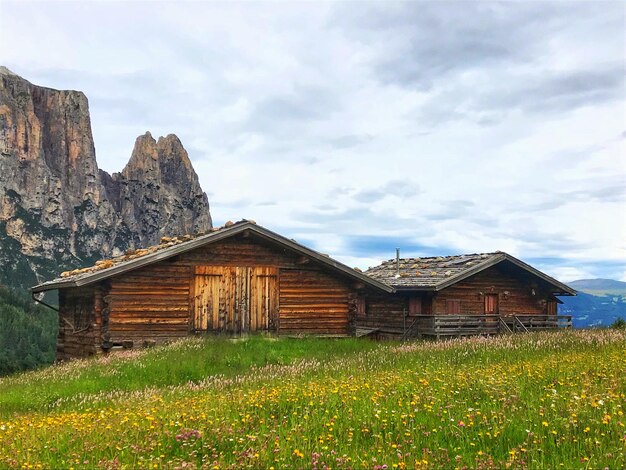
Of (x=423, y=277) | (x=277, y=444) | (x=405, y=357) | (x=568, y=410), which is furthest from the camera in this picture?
(x=423, y=277)

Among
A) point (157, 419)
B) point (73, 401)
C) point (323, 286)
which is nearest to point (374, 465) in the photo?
point (157, 419)

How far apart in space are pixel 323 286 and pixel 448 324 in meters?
8.55

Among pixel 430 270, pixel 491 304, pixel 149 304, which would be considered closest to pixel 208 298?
pixel 149 304

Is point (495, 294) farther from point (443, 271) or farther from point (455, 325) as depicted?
point (455, 325)

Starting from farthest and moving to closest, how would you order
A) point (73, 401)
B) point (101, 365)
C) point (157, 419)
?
point (101, 365) < point (73, 401) < point (157, 419)

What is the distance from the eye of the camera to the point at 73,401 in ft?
42.3

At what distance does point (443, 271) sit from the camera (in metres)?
33.7

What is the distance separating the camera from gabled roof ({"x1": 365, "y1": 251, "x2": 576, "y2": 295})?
105 feet

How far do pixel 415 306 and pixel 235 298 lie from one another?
13.1 meters

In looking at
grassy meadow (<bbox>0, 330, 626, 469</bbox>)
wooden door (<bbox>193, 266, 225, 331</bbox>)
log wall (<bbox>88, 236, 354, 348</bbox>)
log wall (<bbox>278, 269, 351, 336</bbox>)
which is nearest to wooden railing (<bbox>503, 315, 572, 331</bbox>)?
log wall (<bbox>278, 269, 351, 336</bbox>)

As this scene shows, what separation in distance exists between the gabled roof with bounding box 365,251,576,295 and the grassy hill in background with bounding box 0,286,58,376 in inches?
1941

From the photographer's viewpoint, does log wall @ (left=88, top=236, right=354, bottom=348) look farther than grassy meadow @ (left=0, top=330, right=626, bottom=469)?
Yes

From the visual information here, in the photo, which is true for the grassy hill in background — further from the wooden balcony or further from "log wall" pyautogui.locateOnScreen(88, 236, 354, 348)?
"log wall" pyautogui.locateOnScreen(88, 236, 354, 348)

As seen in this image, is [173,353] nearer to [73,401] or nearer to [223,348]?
[223,348]
